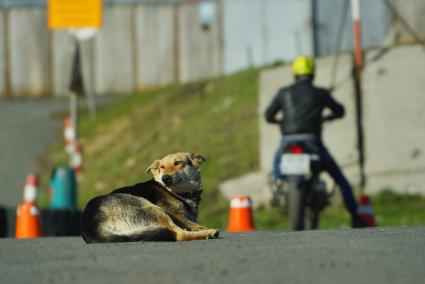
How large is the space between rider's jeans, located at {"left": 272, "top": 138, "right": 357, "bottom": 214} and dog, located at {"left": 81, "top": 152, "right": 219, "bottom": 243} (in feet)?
13.7

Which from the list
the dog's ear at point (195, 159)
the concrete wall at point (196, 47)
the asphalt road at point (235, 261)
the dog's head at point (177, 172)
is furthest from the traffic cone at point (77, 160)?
the asphalt road at point (235, 261)

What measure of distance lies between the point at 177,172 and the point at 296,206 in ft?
13.1

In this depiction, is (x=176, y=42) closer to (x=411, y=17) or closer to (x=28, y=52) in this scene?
(x=28, y=52)

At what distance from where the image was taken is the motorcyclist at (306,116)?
13.8 metres

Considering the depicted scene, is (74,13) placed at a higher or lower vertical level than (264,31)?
higher

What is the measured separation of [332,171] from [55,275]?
685 centimetres

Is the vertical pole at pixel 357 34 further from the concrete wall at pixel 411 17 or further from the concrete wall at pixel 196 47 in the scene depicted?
the concrete wall at pixel 196 47

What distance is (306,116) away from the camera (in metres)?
13.9

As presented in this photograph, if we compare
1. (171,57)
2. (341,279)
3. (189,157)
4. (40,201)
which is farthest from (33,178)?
(171,57)

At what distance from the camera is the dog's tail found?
30.0 feet

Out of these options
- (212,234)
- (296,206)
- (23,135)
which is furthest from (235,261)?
(23,135)

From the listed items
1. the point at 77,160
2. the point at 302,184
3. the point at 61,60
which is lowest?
the point at 77,160

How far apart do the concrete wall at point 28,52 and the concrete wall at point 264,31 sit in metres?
6.36

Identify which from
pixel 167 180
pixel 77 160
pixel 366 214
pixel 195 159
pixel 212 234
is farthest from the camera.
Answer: pixel 77 160
